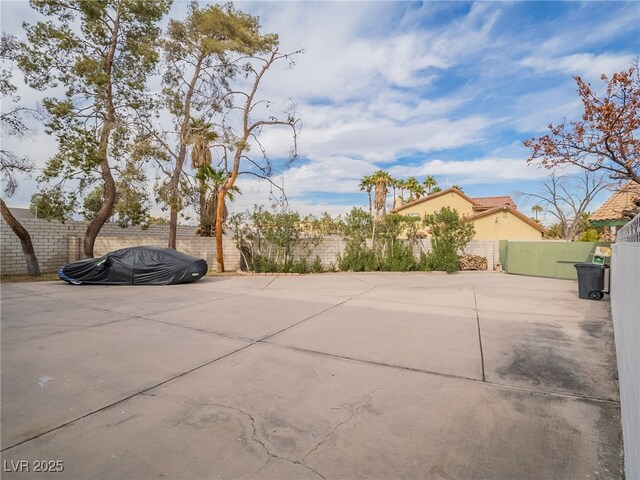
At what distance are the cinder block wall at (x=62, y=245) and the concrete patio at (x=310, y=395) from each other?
8797 mm

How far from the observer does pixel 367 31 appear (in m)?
8.66

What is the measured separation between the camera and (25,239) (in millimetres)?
12094

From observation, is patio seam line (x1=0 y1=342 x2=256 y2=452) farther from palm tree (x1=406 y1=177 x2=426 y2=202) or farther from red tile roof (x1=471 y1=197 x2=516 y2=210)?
palm tree (x1=406 y1=177 x2=426 y2=202)

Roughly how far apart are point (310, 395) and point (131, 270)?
931cm

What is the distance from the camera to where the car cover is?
33.6 ft

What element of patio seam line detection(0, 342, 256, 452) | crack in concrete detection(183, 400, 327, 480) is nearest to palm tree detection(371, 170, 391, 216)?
patio seam line detection(0, 342, 256, 452)

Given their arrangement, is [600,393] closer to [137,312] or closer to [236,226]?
[137,312]

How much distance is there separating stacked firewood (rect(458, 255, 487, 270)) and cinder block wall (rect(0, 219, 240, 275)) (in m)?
10.9

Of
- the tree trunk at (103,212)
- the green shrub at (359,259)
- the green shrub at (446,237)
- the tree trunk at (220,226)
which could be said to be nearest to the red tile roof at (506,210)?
the green shrub at (446,237)

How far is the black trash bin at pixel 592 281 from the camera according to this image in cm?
810

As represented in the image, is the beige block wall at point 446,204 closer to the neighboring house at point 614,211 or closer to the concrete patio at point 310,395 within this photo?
the neighboring house at point 614,211

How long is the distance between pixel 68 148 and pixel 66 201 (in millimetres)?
2225

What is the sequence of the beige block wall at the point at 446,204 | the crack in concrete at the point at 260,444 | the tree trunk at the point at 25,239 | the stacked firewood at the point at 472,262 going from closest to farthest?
1. the crack in concrete at the point at 260,444
2. the tree trunk at the point at 25,239
3. the stacked firewood at the point at 472,262
4. the beige block wall at the point at 446,204

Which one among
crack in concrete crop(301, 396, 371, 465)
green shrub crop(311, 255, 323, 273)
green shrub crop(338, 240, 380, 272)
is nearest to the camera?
crack in concrete crop(301, 396, 371, 465)
